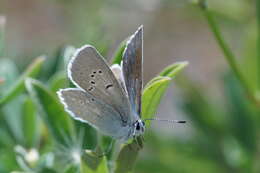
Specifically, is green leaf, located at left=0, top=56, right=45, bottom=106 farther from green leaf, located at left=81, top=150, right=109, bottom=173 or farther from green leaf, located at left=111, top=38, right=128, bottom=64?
green leaf, located at left=81, top=150, right=109, bottom=173

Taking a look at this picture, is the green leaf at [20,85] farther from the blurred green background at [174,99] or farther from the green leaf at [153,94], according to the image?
the green leaf at [153,94]

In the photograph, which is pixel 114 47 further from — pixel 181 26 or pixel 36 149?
pixel 36 149

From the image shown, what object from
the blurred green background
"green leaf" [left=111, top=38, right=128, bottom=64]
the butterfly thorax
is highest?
"green leaf" [left=111, top=38, right=128, bottom=64]

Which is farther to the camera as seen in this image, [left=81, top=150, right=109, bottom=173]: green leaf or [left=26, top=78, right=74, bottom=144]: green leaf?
[left=26, top=78, right=74, bottom=144]: green leaf

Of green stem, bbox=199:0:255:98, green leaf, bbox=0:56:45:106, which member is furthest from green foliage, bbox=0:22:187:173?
green stem, bbox=199:0:255:98

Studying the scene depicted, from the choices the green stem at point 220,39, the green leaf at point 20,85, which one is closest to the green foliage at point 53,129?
the green leaf at point 20,85

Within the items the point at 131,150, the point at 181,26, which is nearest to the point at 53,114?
the point at 131,150

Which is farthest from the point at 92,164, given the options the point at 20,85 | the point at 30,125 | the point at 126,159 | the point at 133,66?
the point at 30,125
